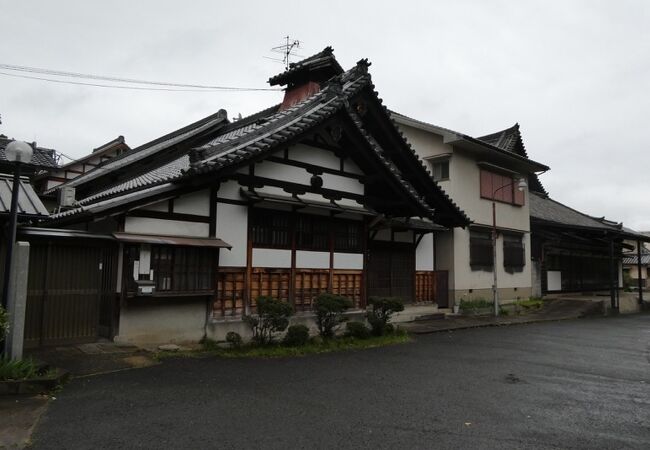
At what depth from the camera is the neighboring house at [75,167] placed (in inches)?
1039

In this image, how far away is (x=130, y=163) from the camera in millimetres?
16797

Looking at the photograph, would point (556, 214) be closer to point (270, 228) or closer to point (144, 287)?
point (270, 228)

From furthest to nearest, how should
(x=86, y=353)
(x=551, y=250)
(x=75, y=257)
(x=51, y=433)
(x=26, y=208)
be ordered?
(x=551, y=250)
(x=75, y=257)
(x=86, y=353)
(x=26, y=208)
(x=51, y=433)

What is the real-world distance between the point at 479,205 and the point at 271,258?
1233 cm

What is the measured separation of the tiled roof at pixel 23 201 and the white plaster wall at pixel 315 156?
6.40 metres

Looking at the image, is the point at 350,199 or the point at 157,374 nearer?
the point at 157,374

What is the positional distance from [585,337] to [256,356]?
11.1 meters

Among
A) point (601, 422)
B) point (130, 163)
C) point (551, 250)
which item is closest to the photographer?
point (601, 422)

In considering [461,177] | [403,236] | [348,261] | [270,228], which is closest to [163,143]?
[270,228]

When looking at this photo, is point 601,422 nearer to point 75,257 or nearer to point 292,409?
point 292,409

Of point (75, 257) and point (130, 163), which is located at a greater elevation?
point (130, 163)

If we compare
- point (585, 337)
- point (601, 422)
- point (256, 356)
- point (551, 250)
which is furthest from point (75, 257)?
point (551, 250)

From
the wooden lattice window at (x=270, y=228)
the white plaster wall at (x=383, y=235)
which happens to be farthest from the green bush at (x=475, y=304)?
the wooden lattice window at (x=270, y=228)

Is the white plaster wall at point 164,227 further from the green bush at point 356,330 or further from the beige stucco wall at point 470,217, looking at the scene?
the beige stucco wall at point 470,217
